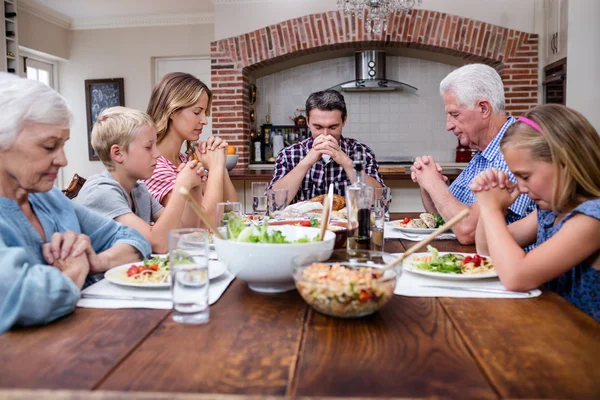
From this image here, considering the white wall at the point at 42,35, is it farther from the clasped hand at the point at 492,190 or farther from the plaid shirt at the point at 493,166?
the clasped hand at the point at 492,190

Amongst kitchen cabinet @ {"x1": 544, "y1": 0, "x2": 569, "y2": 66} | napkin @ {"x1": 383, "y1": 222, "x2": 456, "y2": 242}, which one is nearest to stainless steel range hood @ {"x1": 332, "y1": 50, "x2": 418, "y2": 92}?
kitchen cabinet @ {"x1": 544, "y1": 0, "x2": 569, "y2": 66}

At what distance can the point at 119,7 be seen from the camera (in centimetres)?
595

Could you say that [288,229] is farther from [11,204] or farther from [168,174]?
[168,174]

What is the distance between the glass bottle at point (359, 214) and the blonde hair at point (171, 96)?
1105 mm

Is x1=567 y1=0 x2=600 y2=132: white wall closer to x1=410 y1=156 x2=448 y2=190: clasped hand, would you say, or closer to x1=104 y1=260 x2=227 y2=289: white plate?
x1=410 y1=156 x2=448 y2=190: clasped hand

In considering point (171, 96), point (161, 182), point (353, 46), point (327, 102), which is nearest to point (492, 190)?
point (161, 182)

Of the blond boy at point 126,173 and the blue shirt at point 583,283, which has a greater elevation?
the blond boy at point 126,173

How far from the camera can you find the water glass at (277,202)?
207cm

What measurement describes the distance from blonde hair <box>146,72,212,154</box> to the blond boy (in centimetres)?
48

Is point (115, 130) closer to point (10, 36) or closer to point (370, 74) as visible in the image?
point (10, 36)

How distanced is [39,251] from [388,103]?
5.30 meters

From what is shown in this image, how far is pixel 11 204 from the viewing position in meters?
1.18

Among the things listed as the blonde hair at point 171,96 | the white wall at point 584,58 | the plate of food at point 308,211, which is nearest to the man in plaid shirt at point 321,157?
the plate of food at point 308,211

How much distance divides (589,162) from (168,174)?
1.60m
